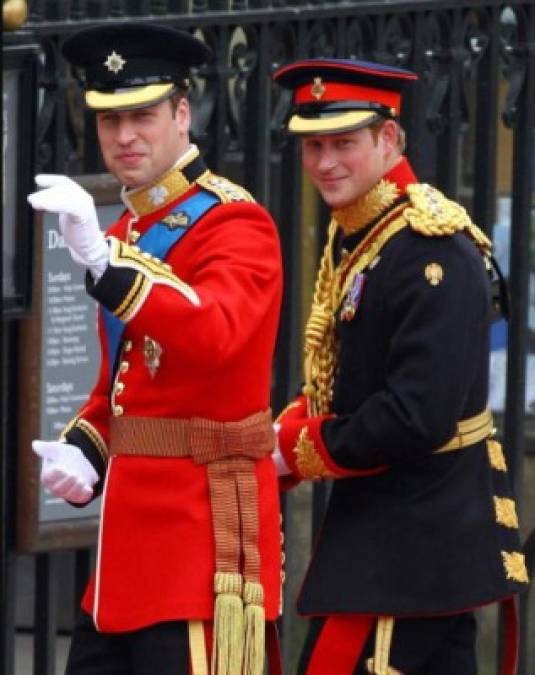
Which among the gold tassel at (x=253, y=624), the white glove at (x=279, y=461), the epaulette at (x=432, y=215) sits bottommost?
the gold tassel at (x=253, y=624)

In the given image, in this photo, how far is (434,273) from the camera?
471 cm

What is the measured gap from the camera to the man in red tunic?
4.46 m

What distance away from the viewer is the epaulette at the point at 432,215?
188 inches

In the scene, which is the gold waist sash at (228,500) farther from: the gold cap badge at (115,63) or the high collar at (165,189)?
the gold cap badge at (115,63)

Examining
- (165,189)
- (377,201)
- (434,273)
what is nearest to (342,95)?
(377,201)

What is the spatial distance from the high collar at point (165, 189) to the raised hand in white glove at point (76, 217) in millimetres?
324

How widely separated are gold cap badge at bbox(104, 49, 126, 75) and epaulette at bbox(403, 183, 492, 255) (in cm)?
68

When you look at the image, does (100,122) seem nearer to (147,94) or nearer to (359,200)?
(147,94)

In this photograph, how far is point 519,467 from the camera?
6332 mm

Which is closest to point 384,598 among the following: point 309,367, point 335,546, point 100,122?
point 335,546

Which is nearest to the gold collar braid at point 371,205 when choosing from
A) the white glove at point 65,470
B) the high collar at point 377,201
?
the high collar at point 377,201

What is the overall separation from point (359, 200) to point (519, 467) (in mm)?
1693

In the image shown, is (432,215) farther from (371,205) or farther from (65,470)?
(65,470)

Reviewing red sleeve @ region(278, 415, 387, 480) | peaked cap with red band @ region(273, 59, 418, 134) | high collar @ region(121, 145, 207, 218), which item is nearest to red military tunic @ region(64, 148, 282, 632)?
high collar @ region(121, 145, 207, 218)
